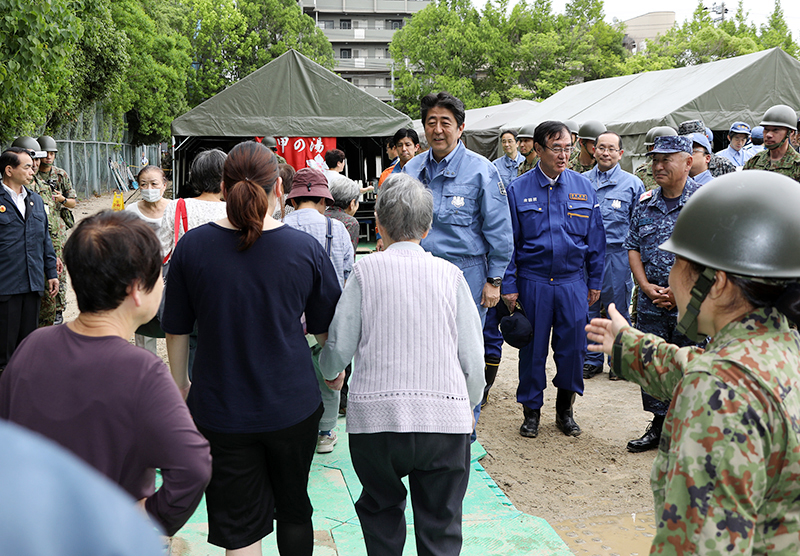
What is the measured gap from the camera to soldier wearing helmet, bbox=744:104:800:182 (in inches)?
232

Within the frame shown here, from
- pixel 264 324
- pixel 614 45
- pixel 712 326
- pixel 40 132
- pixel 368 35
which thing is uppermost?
pixel 368 35

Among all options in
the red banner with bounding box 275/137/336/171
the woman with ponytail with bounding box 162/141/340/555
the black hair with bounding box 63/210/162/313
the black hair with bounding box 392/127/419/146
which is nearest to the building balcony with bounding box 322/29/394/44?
the red banner with bounding box 275/137/336/171

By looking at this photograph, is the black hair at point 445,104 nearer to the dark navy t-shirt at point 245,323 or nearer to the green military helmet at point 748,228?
the dark navy t-shirt at point 245,323

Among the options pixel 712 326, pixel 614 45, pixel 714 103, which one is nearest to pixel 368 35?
pixel 614 45

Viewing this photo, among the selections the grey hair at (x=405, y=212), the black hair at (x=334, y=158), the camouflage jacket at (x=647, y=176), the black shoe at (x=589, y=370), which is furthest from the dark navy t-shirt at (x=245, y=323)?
the camouflage jacket at (x=647, y=176)

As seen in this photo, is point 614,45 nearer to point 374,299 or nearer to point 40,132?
point 40,132

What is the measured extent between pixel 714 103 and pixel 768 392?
482 inches

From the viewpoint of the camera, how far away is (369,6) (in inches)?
3046

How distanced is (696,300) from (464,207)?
2.86 m

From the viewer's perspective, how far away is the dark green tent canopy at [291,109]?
12023 millimetres

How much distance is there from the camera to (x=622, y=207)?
6340 millimetres

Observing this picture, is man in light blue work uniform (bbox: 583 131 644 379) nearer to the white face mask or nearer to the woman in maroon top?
the white face mask

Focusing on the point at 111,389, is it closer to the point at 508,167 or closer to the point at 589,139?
the point at 589,139

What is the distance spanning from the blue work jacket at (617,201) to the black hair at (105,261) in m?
5.24
